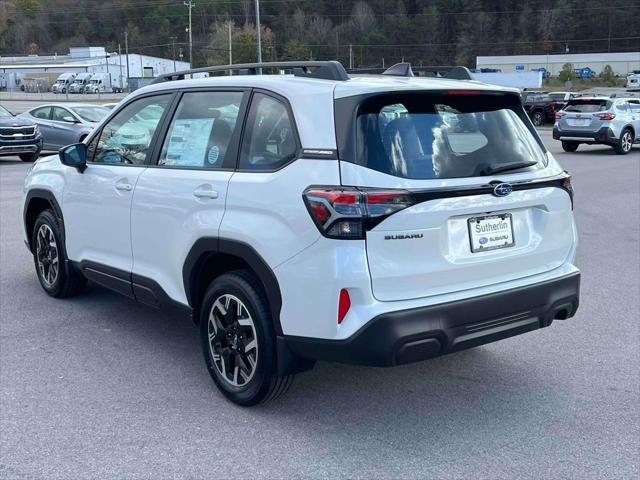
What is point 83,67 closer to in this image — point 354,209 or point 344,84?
Result: point 344,84

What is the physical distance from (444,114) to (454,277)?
2.89ft

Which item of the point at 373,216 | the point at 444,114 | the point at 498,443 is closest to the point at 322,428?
the point at 498,443

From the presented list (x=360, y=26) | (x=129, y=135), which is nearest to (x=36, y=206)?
(x=129, y=135)

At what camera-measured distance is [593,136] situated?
21672 mm

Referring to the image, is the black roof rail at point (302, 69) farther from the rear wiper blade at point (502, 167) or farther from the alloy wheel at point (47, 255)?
the alloy wheel at point (47, 255)

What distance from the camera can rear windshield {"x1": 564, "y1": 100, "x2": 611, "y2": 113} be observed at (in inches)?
859

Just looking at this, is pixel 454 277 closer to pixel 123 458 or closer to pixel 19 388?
pixel 123 458

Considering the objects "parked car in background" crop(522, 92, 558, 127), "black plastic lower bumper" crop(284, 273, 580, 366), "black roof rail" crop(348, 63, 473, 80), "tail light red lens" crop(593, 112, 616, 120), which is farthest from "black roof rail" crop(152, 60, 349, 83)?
"parked car in background" crop(522, 92, 558, 127)

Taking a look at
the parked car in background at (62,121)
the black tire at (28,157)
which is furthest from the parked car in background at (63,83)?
the black tire at (28,157)

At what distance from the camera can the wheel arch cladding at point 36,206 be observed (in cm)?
589

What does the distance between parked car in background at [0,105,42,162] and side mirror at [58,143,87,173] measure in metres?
14.3

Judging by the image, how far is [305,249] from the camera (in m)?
3.53

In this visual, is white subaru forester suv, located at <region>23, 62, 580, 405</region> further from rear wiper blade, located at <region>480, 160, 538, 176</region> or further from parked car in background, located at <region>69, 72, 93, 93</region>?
parked car in background, located at <region>69, 72, 93, 93</region>

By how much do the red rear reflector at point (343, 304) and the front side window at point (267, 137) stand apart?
0.78 meters
